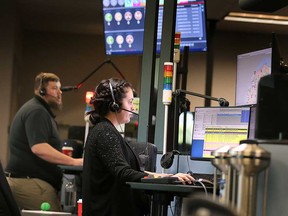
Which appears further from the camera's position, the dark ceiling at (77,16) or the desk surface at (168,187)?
the dark ceiling at (77,16)

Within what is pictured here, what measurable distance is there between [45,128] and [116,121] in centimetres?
169

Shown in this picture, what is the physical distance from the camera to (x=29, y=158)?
479 cm

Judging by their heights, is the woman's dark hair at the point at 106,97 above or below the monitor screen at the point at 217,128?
above

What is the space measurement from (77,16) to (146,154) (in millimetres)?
5103

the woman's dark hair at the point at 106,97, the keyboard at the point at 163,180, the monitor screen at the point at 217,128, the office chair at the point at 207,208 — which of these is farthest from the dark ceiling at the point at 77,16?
the office chair at the point at 207,208

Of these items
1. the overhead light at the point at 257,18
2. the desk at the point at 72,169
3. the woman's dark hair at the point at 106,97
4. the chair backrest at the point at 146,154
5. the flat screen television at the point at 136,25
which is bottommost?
the desk at the point at 72,169

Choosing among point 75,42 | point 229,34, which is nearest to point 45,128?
point 229,34

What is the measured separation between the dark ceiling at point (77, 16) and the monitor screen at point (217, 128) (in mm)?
3758

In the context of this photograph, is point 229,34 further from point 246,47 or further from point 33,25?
point 33,25

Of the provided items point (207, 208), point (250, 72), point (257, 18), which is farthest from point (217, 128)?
point (257, 18)

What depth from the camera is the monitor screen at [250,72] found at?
3.12m

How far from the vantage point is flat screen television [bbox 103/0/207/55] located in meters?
4.58

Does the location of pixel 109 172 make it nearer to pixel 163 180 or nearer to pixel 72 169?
pixel 163 180

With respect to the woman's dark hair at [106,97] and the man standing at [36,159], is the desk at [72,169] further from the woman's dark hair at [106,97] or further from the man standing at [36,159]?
the woman's dark hair at [106,97]
